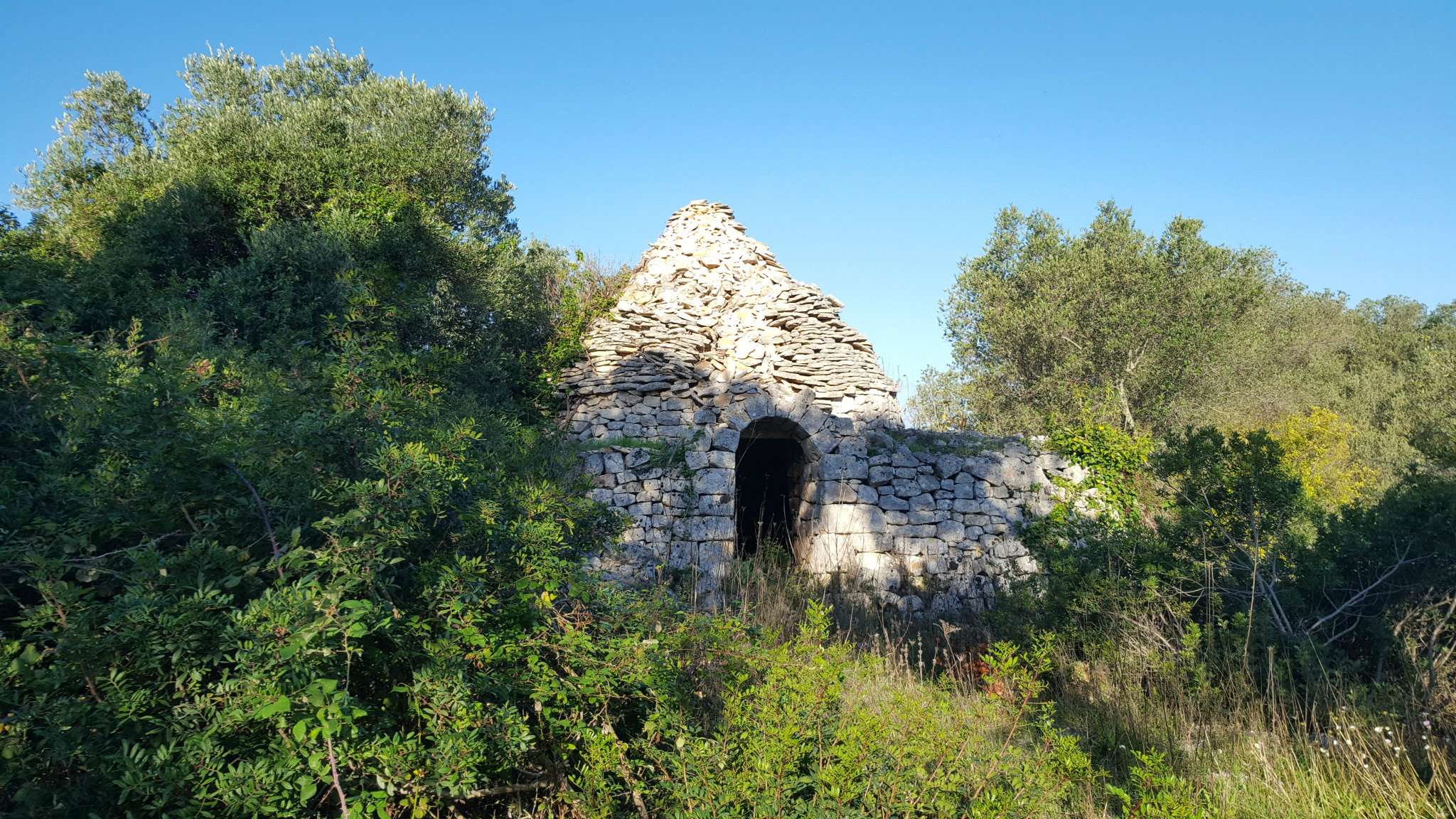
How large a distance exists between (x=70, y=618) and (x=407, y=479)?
1005 millimetres

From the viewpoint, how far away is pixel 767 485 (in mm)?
11938

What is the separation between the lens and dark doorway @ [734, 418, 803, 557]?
10922 mm

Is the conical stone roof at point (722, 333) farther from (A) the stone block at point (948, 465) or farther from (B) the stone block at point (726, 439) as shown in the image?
(A) the stone block at point (948, 465)

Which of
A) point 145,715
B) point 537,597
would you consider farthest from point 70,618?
point 537,597

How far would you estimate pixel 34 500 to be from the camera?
2.73 m

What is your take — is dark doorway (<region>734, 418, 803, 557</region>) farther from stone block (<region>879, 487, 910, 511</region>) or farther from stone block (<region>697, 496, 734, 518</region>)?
stone block (<region>697, 496, 734, 518</region>)

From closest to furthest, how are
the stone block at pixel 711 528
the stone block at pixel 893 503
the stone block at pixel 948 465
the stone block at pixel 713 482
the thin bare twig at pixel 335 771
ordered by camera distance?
the thin bare twig at pixel 335 771
the stone block at pixel 711 528
the stone block at pixel 713 482
the stone block at pixel 893 503
the stone block at pixel 948 465

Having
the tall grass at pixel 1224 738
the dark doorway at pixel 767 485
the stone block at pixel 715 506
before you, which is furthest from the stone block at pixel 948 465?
the tall grass at pixel 1224 738

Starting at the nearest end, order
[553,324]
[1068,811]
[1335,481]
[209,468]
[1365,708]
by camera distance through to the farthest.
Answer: [209,468] < [1068,811] < [1365,708] < [553,324] < [1335,481]

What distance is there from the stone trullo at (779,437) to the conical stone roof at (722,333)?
0.08 ft

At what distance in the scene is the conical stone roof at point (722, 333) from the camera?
388 inches

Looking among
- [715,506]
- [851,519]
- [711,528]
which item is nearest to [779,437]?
[851,519]

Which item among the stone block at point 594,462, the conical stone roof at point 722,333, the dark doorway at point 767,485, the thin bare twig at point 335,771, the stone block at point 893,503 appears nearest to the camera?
the thin bare twig at point 335,771

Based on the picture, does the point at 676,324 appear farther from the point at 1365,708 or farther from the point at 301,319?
the point at 1365,708
